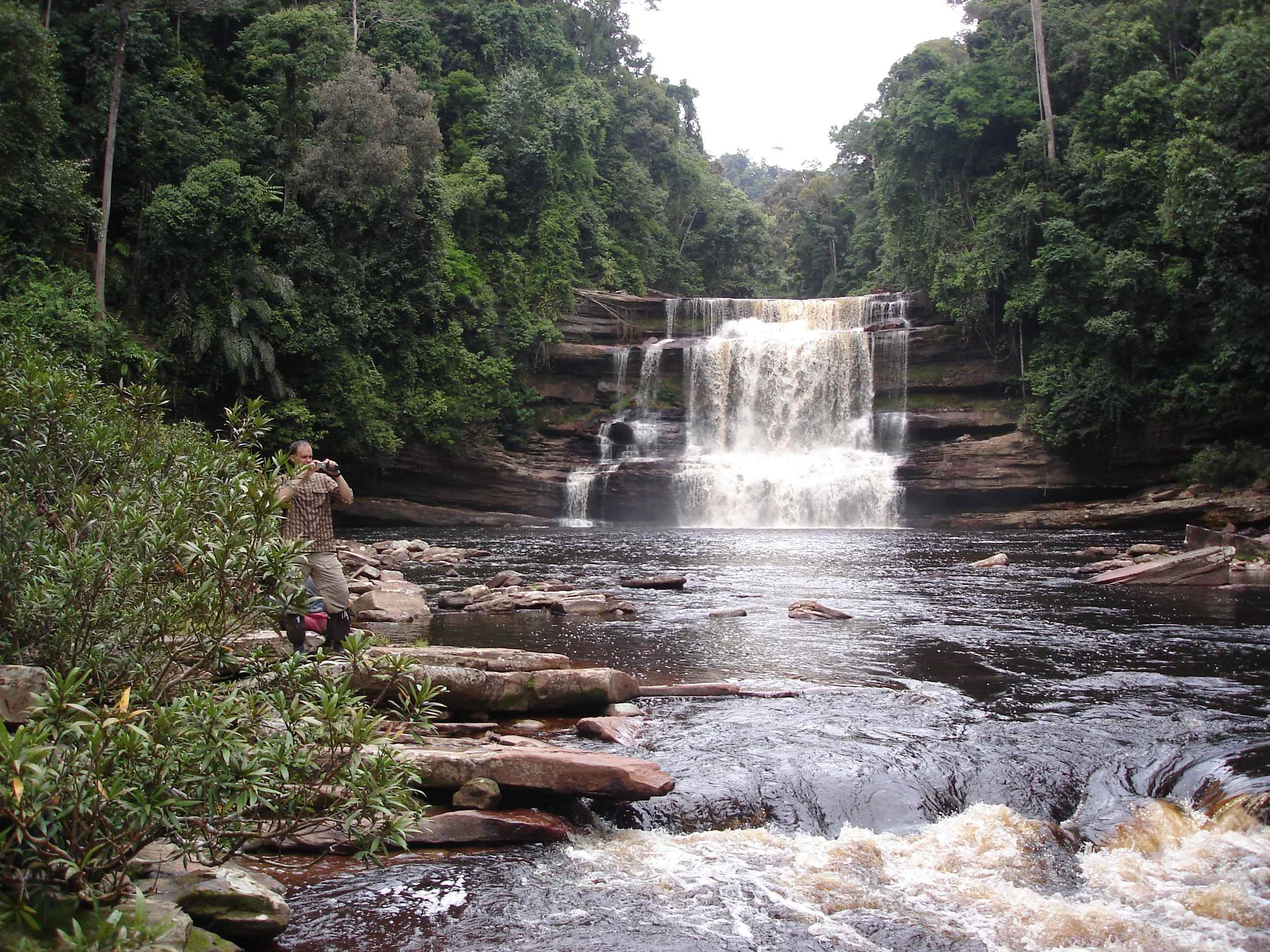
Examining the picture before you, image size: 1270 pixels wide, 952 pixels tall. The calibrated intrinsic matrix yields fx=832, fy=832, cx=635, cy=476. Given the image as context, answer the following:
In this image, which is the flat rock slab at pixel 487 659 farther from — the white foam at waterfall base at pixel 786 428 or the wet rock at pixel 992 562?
the white foam at waterfall base at pixel 786 428

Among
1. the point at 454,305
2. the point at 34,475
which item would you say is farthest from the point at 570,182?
the point at 34,475

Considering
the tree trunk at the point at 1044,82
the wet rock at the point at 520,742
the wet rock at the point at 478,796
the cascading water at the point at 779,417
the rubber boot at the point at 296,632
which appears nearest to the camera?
the wet rock at the point at 478,796

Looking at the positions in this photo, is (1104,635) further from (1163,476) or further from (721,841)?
(1163,476)

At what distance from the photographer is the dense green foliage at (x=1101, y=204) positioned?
22219 mm

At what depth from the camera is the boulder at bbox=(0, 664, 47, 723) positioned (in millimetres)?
3451

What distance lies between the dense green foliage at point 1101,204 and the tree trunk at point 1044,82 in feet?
1.00

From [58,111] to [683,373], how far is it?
2085 centimetres

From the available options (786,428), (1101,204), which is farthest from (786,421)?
(1101,204)

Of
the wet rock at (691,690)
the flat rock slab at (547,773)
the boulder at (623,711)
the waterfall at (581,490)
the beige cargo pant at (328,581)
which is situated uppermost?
the beige cargo pant at (328,581)

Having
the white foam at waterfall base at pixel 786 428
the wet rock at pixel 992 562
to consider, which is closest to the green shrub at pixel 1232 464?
the white foam at waterfall base at pixel 786 428

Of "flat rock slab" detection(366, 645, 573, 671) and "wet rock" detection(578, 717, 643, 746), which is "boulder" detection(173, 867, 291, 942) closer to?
"wet rock" detection(578, 717, 643, 746)

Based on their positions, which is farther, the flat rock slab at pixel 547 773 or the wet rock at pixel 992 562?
the wet rock at pixel 992 562

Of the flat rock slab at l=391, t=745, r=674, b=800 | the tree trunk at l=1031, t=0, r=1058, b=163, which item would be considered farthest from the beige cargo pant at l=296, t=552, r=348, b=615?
the tree trunk at l=1031, t=0, r=1058, b=163

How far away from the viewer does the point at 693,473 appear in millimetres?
29531
